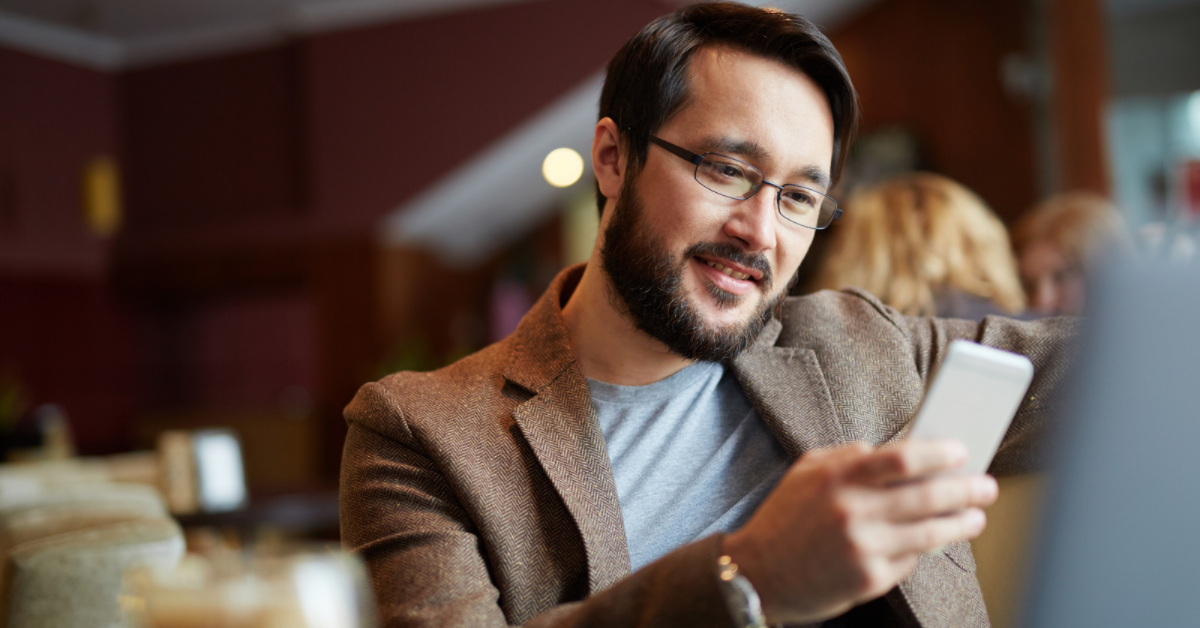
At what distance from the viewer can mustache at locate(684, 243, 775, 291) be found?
122cm

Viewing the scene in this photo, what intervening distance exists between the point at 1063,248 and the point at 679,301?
7.16 feet

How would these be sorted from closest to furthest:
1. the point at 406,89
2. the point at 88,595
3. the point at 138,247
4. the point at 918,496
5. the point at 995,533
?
the point at 918,496
the point at 88,595
the point at 995,533
the point at 406,89
the point at 138,247

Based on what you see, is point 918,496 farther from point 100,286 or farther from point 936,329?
point 100,286

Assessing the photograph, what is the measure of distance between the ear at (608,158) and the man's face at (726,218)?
0.14 m

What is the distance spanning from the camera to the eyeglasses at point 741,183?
4.00 ft

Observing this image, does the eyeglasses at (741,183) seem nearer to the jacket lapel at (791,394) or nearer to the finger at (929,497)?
the jacket lapel at (791,394)

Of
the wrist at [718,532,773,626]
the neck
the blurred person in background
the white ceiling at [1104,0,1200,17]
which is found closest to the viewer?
the wrist at [718,532,773,626]

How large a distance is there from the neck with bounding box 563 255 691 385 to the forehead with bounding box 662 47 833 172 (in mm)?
254

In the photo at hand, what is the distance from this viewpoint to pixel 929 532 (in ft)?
2.33

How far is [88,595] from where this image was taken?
1088mm

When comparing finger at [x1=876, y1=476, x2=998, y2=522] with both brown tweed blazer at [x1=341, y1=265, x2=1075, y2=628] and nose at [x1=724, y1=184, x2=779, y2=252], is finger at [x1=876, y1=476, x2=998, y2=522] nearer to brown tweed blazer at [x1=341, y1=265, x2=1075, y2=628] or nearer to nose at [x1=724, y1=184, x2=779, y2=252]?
brown tweed blazer at [x1=341, y1=265, x2=1075, y2=628]

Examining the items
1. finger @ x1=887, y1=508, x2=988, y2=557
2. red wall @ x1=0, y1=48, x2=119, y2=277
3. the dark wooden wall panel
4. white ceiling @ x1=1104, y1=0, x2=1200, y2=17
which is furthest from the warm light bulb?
finger @ x1=887, y1=508, x2=988, y2=557

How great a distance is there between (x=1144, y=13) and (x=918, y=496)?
255 inches

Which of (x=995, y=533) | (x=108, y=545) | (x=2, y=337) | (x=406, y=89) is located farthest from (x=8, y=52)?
(x=995, y=533)
